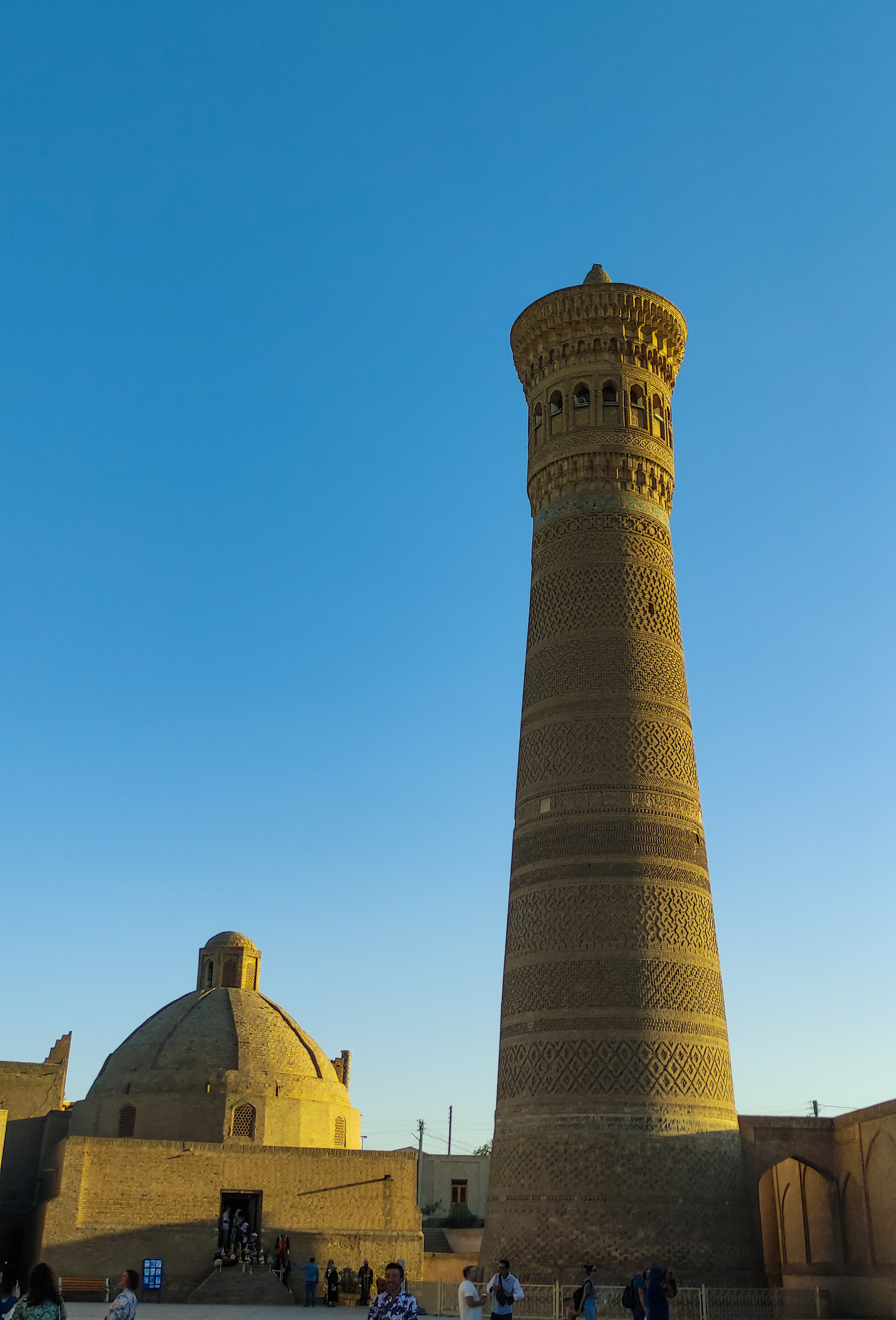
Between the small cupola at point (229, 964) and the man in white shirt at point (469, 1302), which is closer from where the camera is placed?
the man in white shirt at point (469, 1302)

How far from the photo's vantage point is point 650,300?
19.9 m

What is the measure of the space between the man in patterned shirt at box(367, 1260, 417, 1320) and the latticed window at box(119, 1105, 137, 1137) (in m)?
19.2

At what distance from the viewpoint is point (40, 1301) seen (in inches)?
200

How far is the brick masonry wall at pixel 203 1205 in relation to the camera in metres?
19.9

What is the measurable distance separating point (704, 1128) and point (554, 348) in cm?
1130

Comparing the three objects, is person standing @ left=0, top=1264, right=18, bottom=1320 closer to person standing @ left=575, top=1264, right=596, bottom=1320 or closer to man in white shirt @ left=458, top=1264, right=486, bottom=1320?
man in white shirt @ left=458, top=1264, right=486, bottom=1320

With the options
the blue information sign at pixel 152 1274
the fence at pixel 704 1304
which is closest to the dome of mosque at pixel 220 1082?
the blue information sign at pixel 152 1274

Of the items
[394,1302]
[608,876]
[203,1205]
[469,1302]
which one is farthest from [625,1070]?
[394,1302]

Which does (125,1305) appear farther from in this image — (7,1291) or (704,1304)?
(704,1304)

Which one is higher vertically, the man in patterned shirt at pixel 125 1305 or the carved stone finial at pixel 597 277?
the carved stone finial at pixel 597 277

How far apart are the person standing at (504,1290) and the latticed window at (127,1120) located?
16.2 meters

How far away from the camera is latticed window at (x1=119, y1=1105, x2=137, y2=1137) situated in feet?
74.9

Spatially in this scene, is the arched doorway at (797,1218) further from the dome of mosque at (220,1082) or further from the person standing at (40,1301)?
the person standing at (40,1301)

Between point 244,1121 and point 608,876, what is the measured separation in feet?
32.7
